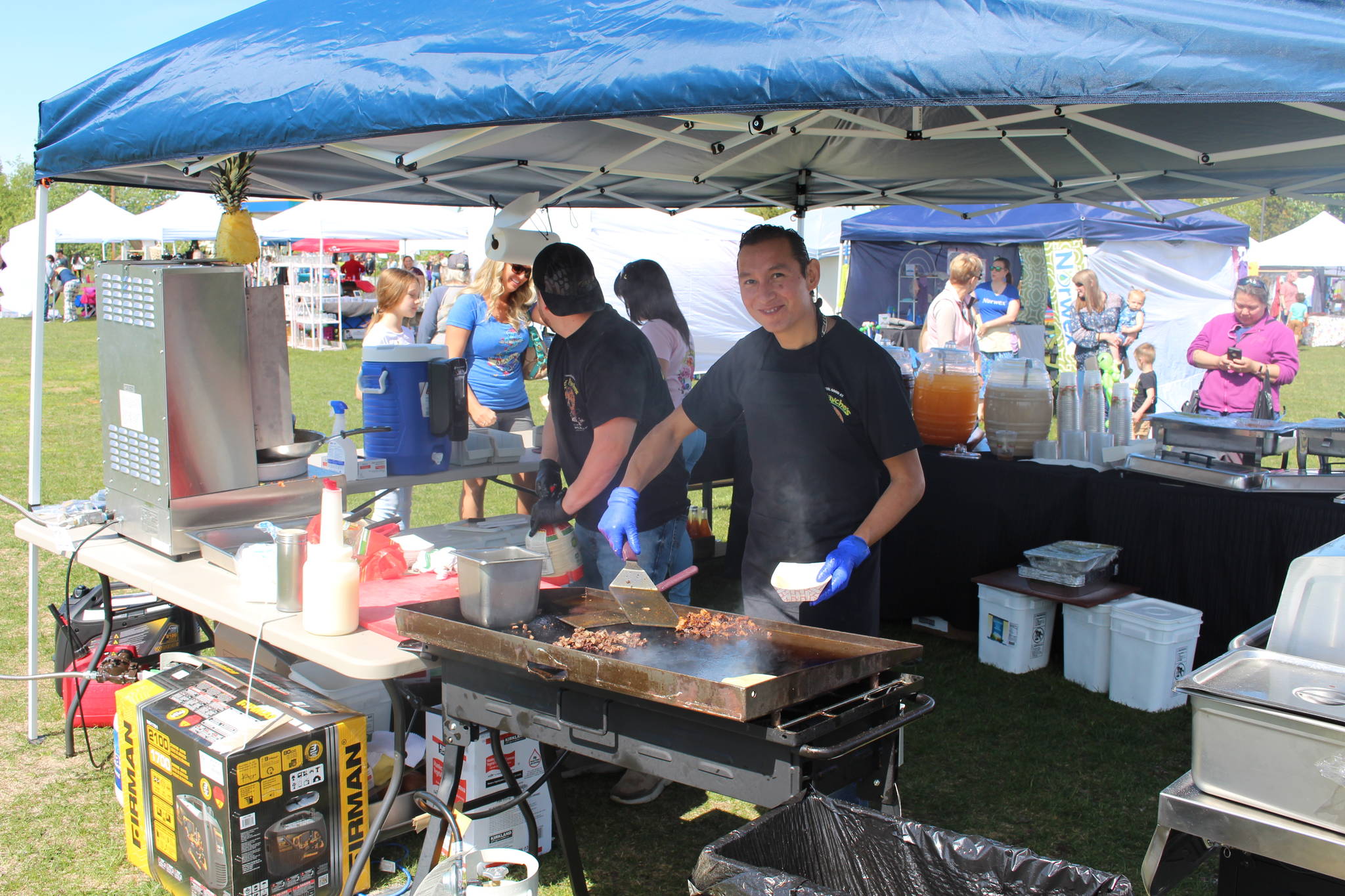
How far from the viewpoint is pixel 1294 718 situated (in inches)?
61.3

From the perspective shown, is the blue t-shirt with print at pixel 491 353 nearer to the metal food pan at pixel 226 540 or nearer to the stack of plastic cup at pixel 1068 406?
the metal food pan at pixel 226 540

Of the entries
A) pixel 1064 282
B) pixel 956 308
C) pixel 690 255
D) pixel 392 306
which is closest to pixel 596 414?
pixel 392 306

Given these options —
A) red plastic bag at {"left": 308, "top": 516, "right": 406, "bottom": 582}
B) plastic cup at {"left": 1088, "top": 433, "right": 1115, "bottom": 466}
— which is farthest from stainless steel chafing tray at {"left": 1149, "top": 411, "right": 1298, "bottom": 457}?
red plastic bag at {"left": 308, "top": 516, "right": 406, "bottom": 582}

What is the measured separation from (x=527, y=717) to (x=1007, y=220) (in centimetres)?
1085

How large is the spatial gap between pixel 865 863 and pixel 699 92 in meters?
1.61

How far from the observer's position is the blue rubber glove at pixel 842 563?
2.52 meters

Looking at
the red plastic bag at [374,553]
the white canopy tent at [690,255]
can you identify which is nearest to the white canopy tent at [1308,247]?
the white canopy tent at [690,255]

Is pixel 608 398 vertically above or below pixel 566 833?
above

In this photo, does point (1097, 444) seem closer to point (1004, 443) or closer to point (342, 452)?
point (1004, 443)

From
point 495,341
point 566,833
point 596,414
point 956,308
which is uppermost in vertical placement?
point 956,308

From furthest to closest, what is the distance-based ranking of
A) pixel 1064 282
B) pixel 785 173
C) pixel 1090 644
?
1. pixel 1064 282
2. pixel 785 173
3. pixel 1090 644

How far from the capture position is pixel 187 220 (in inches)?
716

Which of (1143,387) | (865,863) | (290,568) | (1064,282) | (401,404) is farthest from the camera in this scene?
(1064,282)

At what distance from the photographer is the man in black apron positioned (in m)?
2.67
